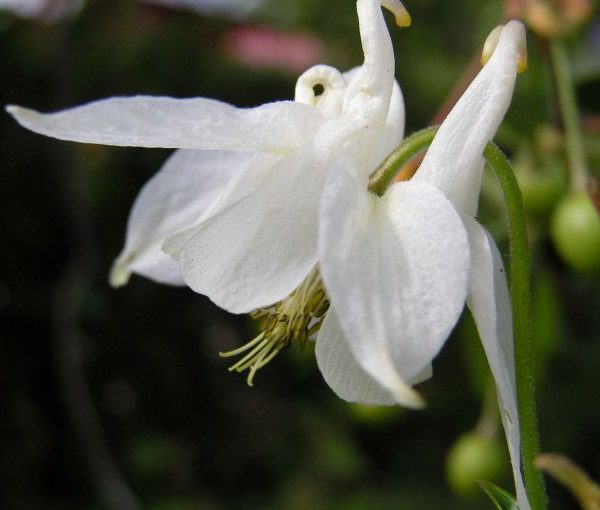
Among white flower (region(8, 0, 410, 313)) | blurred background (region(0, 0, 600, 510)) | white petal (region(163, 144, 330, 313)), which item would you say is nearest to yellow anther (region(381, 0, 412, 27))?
white flower (region(8, 0, 410, 313))

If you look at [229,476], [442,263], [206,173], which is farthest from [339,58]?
[442,263]

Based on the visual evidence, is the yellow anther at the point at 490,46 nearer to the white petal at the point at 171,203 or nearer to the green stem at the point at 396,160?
the green stem at the point at 396,160

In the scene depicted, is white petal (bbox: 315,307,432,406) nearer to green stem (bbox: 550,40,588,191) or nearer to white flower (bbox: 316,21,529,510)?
white flower (bbox: 316,21,529,510)

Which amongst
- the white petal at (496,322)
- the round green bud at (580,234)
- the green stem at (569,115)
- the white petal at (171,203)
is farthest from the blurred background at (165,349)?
the white petal at (496,322)

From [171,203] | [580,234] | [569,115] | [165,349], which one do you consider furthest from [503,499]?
[165,349]

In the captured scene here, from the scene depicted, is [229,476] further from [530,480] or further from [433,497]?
[530,480]

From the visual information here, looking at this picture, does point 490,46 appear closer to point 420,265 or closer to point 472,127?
point 472,127
